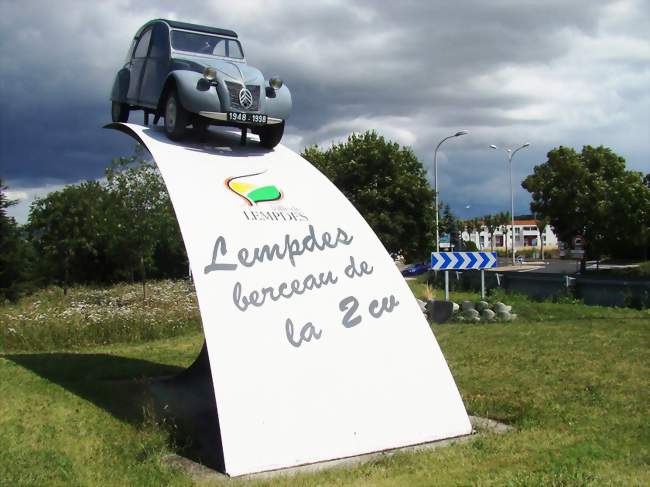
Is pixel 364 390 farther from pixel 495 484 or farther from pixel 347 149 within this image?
pixel 347 149

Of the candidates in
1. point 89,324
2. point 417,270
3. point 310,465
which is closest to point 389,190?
point 89,324

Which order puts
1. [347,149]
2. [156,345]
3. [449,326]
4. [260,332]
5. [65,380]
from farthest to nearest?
1. [347,149]
2. [449,326]
3. [156,345]
4. [65,380]
5. [260,332]

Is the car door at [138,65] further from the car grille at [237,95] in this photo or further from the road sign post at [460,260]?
the road sign post at [460,260]

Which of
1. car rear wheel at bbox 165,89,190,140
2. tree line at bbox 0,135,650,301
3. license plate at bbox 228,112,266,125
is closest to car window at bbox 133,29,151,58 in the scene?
car rear wheel at bbox 165,89,190,140

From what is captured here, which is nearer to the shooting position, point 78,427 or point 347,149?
point 78,427

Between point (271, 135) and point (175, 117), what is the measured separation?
143 centimetres

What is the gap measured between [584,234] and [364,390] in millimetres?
34556

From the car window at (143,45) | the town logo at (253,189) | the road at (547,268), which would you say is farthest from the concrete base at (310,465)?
the road at (547,268)

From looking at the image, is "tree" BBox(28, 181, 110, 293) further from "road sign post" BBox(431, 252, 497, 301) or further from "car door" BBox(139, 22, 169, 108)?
"car door" BBox(139, 22, 169, 108)

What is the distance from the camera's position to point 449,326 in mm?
16781

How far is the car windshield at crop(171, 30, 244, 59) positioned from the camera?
10.2 m

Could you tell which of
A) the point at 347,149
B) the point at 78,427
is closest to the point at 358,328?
the point at 78,427

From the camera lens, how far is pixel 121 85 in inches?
441

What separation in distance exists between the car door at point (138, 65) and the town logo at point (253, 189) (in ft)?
10.5
